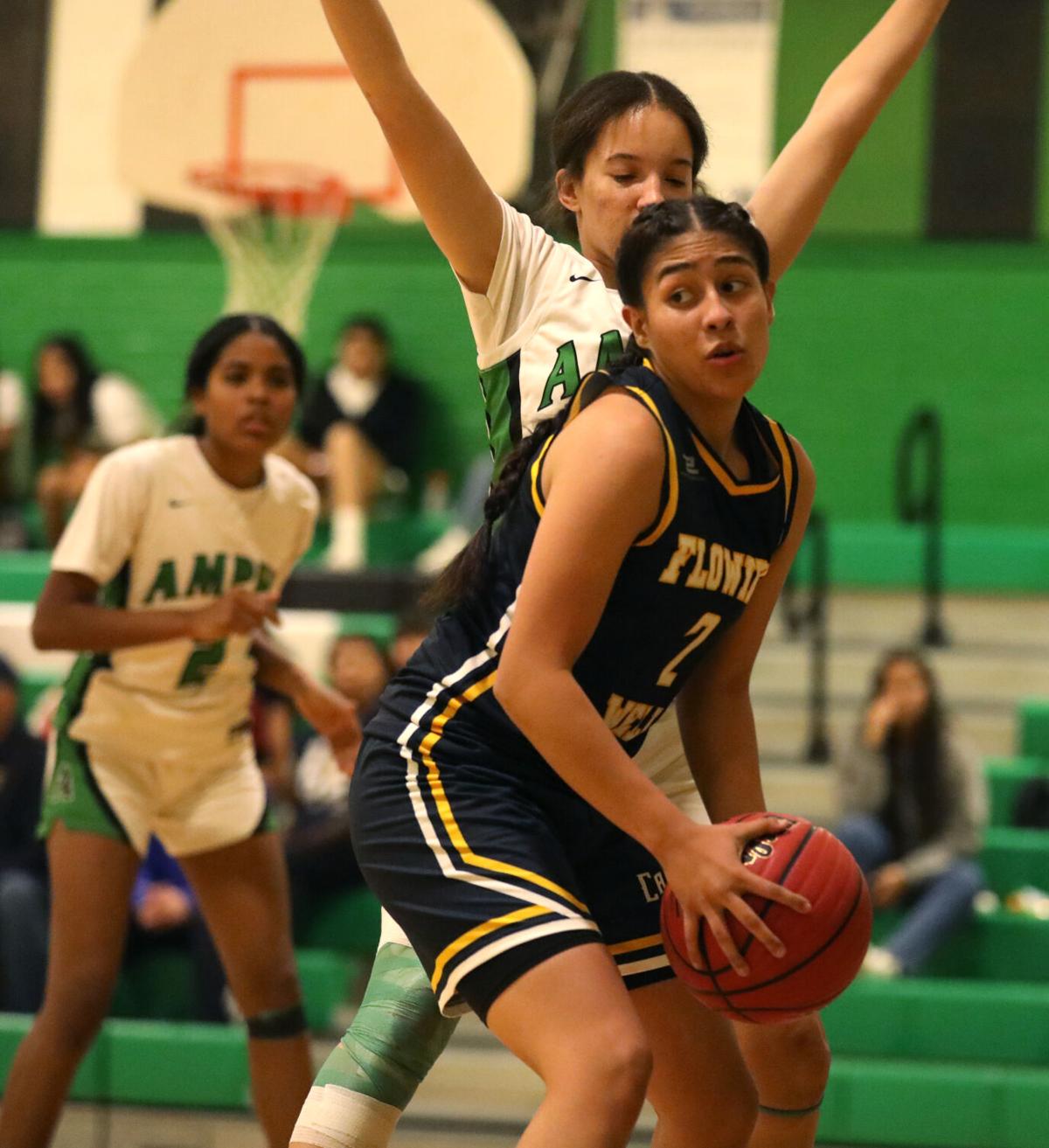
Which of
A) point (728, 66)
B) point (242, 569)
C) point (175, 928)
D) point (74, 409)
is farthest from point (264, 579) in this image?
point (728, 66)

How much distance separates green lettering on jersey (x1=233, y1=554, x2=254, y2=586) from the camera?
412 centimetres

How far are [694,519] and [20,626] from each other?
6683 mm

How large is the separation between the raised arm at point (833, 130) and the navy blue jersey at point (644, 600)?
1.62 ft

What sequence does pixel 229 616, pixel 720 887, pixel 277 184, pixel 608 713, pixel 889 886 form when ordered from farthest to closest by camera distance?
pixel 277 184 → pixel 889 886 → pixel 229 616 → pixel 608 713 → pixel 720 887

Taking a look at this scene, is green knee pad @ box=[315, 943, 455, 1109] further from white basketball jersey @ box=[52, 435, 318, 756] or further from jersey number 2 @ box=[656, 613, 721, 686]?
white basketball jersey @ box=[52, 435, 318, 756]

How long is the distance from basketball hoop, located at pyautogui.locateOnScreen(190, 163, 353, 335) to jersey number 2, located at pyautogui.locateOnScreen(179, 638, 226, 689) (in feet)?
19.0

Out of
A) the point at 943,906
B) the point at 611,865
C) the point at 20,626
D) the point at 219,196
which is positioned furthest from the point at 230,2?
the point at 611,865

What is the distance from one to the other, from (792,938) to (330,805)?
4421mm

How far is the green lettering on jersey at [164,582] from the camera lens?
406 cm

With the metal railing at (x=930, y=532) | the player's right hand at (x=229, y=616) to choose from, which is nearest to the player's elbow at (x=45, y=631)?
the player's right hand at (x=229, y=616)

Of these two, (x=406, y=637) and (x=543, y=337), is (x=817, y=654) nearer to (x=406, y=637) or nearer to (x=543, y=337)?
(x=406, y=637)

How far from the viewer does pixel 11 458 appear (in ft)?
35.6

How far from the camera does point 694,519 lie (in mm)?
2424

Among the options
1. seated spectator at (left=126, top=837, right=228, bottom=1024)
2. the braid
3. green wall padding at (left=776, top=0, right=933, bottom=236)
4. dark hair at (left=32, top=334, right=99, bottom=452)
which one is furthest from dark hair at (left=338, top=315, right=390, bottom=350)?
the braid
